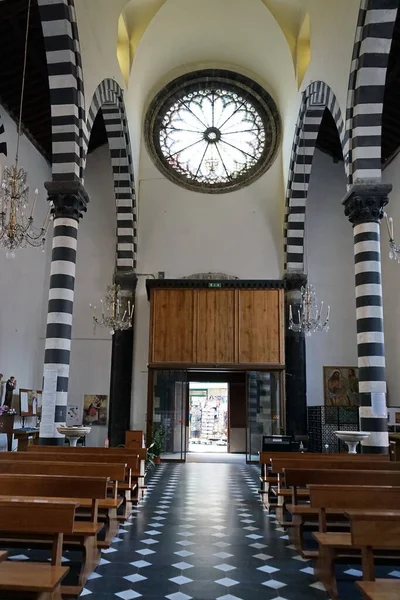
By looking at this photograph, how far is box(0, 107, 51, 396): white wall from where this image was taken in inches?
504

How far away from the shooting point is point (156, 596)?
4.06 m

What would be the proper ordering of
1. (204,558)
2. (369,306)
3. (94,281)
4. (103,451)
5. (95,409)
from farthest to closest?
1. (94,281)
2. (95,409)
3. (369,306)
4. (103,451)
5. (204,558)

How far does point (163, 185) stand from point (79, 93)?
698cm

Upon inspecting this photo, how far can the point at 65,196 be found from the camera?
9.45m

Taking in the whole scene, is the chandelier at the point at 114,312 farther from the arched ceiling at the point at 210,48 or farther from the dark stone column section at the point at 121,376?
the arched ceiling at the point at 210,48

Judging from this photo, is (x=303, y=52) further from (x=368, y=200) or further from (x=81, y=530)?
(x=81, y=530)

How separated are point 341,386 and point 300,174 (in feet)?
20.4

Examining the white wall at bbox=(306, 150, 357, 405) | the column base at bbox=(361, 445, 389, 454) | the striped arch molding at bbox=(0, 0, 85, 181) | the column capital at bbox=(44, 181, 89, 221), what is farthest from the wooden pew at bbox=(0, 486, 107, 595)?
the white wall at bbox=(306, 150, 357, 405)

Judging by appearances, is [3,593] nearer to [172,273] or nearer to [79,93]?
[79,93]

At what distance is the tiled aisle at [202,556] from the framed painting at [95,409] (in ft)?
22.9

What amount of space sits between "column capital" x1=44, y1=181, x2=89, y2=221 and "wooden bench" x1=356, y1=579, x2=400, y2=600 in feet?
26.2

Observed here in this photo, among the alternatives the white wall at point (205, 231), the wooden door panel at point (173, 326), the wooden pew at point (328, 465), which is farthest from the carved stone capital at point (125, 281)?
the wooden pew at point (328, 465)

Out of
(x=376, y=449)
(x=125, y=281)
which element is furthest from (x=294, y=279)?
(x=376, y=449)

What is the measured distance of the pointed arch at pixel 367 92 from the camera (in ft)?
→ 28.5
